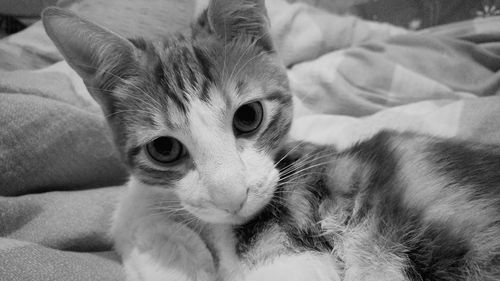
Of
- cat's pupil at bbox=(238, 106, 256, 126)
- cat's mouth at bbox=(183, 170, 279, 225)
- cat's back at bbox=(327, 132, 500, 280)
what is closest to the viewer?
cat's back at bbox=(327, 132, 500, 280)

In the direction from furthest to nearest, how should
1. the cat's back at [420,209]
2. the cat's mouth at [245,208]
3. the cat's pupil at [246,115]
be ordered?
1. the cat's pupil at [246,115]
2. the cat's mouth at [245,208]
3. the cat's back at [420,209]

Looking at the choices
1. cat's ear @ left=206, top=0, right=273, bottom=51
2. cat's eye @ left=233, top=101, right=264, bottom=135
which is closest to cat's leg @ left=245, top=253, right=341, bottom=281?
cat's eye @ left=233, top=101, right=264, bottom=135

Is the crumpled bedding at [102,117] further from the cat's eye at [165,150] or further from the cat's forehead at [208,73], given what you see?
the cat's forehead at [208,73]

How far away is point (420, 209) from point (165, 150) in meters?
0.56

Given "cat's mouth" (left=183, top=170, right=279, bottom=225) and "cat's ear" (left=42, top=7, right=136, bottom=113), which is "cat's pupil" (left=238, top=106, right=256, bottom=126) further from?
"cat's ear" (left=42, top=7, right=136, bottom=113)

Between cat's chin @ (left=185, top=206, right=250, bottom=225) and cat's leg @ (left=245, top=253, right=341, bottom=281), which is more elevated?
cat's chin @ (left=185, top=206, right=250, bottom=225)

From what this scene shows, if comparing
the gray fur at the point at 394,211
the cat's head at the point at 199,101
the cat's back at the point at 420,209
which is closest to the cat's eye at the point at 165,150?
the cat's head at the point at 199,101

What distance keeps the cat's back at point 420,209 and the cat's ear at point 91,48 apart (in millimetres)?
587

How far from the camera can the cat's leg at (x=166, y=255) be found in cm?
83

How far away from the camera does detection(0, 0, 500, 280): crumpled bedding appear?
0.96 meters

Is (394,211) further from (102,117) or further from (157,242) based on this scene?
(102,117)

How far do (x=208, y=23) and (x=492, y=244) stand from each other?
0.80 m

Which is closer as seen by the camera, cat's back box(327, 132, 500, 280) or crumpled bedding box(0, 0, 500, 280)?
cat's back box(327, 132, 500, 280)

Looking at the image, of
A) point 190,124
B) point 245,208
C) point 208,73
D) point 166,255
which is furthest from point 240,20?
point 166,255
